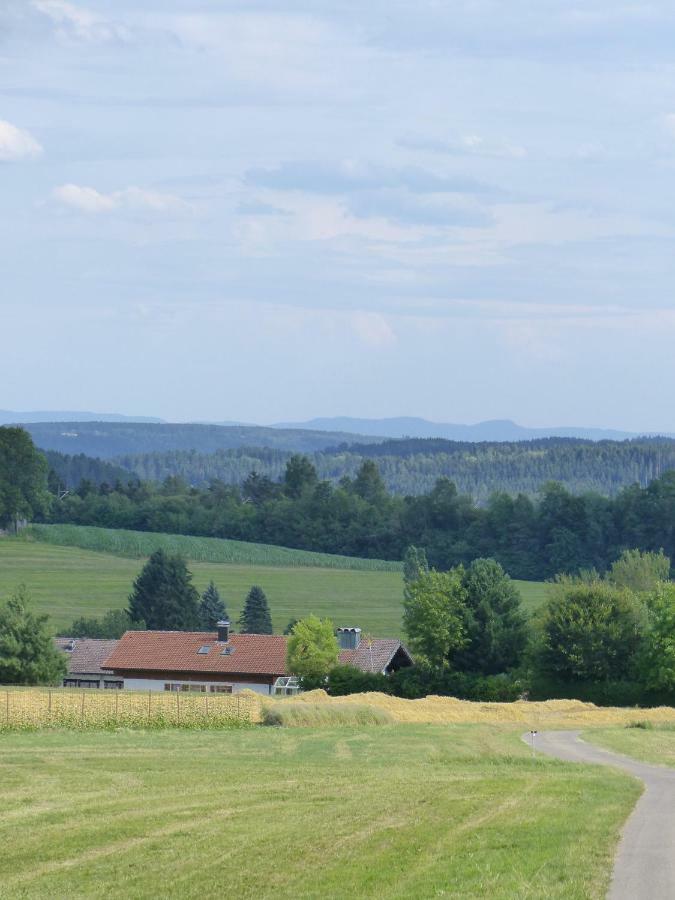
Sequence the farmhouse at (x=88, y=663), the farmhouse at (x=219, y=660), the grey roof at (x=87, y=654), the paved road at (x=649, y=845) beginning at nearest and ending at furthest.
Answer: the paved road at (x=649, y=845) < the farmhouse at (x=219, y=660) < the farmhouse at (x=88, y=663) < the grey roof at (x=87, y=654)

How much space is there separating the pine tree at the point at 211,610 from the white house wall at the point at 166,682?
2754cm

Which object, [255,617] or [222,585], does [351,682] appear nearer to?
[255,617]

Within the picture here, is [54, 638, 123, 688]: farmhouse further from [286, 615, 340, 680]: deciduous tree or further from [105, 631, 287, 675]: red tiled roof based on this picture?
[286, 615, 340, 680]: deciduous tree

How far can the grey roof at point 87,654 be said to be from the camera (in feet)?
261

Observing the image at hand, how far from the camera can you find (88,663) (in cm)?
8012

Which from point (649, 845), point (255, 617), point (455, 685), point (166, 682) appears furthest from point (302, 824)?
point (255, 617)

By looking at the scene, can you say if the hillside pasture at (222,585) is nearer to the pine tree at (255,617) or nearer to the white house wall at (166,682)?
the pine tree at (255,617)

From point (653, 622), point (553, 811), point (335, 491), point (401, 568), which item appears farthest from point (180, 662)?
point (335, 491)

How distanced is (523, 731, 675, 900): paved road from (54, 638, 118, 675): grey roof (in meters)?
48.4

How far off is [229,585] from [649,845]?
107017mm

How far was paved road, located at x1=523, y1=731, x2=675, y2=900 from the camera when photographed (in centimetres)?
1667

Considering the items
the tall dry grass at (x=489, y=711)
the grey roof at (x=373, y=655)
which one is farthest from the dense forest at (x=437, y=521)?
the tall dry grass at (x=489, y=711)

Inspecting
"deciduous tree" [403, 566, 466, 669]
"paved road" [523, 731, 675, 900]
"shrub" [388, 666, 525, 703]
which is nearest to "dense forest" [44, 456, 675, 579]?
"deciduous tree" [403, 566, 466, 669]

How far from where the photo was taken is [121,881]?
18.8m
